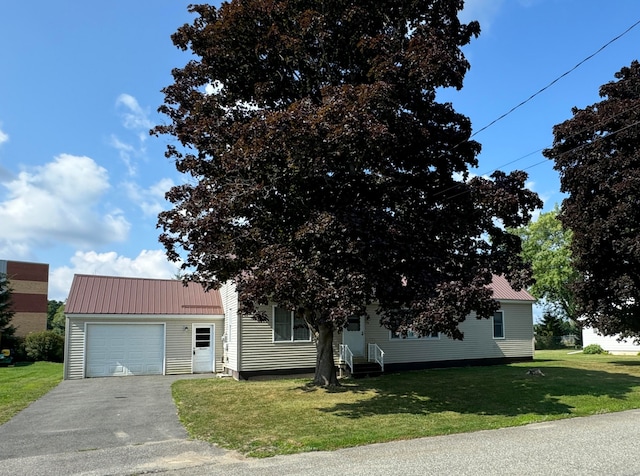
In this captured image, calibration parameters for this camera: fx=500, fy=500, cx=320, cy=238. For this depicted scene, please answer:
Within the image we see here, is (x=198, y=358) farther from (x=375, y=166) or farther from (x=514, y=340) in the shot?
(x=514, y=340)

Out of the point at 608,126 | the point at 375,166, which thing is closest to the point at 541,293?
the point at 608,126

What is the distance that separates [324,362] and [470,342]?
978 centimetres

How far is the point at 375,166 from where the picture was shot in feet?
38.4

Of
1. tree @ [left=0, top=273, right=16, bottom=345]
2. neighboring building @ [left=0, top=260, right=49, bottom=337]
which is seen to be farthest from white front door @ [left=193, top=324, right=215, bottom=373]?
neighboring building @ [left=0, top=260, right=49, bottom=337]

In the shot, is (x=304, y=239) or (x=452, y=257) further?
(x=452, y=257)

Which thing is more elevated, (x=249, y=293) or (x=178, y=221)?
(x=178, y=221)

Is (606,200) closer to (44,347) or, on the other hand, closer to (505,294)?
(505,294)

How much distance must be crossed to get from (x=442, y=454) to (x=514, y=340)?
17.9m

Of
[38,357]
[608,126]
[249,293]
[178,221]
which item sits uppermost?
[608,126]

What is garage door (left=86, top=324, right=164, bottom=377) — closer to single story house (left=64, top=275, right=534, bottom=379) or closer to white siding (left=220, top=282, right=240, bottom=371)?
single story house (left=64, top=275, right=534, bottom=379)

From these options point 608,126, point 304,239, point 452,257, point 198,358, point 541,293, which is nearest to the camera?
point 304,239

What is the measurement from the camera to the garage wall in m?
18.3

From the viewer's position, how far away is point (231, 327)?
1845cm

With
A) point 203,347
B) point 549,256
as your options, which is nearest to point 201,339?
point 203,347
